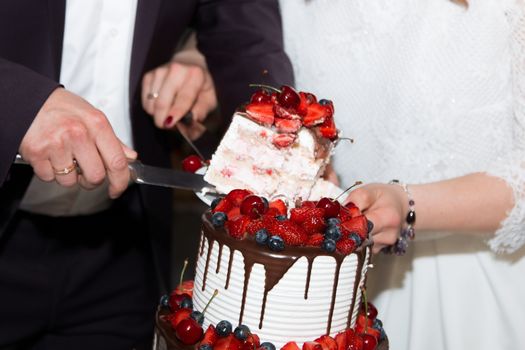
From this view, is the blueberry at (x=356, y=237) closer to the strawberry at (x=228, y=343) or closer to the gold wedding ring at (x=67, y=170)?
the strawberry at (x=228, y=343)

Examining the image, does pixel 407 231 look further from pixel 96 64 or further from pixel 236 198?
pixel 96 64

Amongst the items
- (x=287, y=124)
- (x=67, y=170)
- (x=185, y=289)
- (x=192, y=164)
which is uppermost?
(x=287, y=124)

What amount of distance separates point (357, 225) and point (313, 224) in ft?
0.32

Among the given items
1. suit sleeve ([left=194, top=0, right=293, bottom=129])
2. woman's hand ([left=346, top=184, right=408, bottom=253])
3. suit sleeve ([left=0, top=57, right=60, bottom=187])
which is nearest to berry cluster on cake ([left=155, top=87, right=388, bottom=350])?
woman's hand ([left=346, top=184, right=408, bottom=253])

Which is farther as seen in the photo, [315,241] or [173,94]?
[173,94]

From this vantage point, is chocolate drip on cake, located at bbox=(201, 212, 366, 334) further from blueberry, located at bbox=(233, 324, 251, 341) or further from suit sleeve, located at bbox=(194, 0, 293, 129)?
suit sleeve, located at bbox=(194, 0, 293, 129)

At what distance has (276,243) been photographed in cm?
139

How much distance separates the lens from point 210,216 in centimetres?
151

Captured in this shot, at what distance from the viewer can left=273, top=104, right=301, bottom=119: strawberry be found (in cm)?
158

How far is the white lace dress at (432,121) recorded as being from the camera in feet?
6.21

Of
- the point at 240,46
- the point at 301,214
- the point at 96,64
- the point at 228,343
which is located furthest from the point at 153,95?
the point at 228,343

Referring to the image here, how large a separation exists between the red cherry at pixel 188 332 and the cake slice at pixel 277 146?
1.08 ft

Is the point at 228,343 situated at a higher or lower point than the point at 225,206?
lower

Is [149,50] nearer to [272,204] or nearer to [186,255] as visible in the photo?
[272,204]
